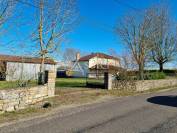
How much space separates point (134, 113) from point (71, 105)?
3312 mm

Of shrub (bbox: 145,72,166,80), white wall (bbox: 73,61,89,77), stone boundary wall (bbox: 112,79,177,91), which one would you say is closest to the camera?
stone boundary wall (bbox: 112,79,177,91)

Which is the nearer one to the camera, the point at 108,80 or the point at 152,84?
the point at 108,80

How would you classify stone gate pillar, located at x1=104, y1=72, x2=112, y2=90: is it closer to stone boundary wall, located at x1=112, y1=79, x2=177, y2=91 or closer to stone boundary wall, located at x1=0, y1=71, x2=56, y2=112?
stone boundary wall, located at x1=112, y1=79, x2=177, y2=91

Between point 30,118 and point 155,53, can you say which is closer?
point 30,118

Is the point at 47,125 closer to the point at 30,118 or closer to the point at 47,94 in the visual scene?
the point at 30,118

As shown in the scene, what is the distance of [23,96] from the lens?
35.4 feet

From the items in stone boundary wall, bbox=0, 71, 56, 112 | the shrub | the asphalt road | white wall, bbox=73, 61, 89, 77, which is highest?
white wall, bbox=73, 61, 89, 77

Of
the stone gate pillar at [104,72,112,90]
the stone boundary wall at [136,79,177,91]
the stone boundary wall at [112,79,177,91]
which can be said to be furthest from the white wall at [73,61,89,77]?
the stone gate pillar at [104,72,112,90]

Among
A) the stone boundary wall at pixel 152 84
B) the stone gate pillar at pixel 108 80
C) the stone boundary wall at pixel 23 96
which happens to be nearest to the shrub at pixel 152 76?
the stone boundary wall at pixel 152 84

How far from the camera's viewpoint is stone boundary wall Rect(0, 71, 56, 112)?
970 cm

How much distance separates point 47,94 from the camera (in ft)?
43.3

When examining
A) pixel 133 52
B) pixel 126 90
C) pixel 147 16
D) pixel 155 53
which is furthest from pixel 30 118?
pixel 155 53

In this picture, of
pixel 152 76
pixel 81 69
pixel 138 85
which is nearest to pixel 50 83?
pixel 138 85

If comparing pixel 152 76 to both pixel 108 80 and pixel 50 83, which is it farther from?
pixel 50 83
